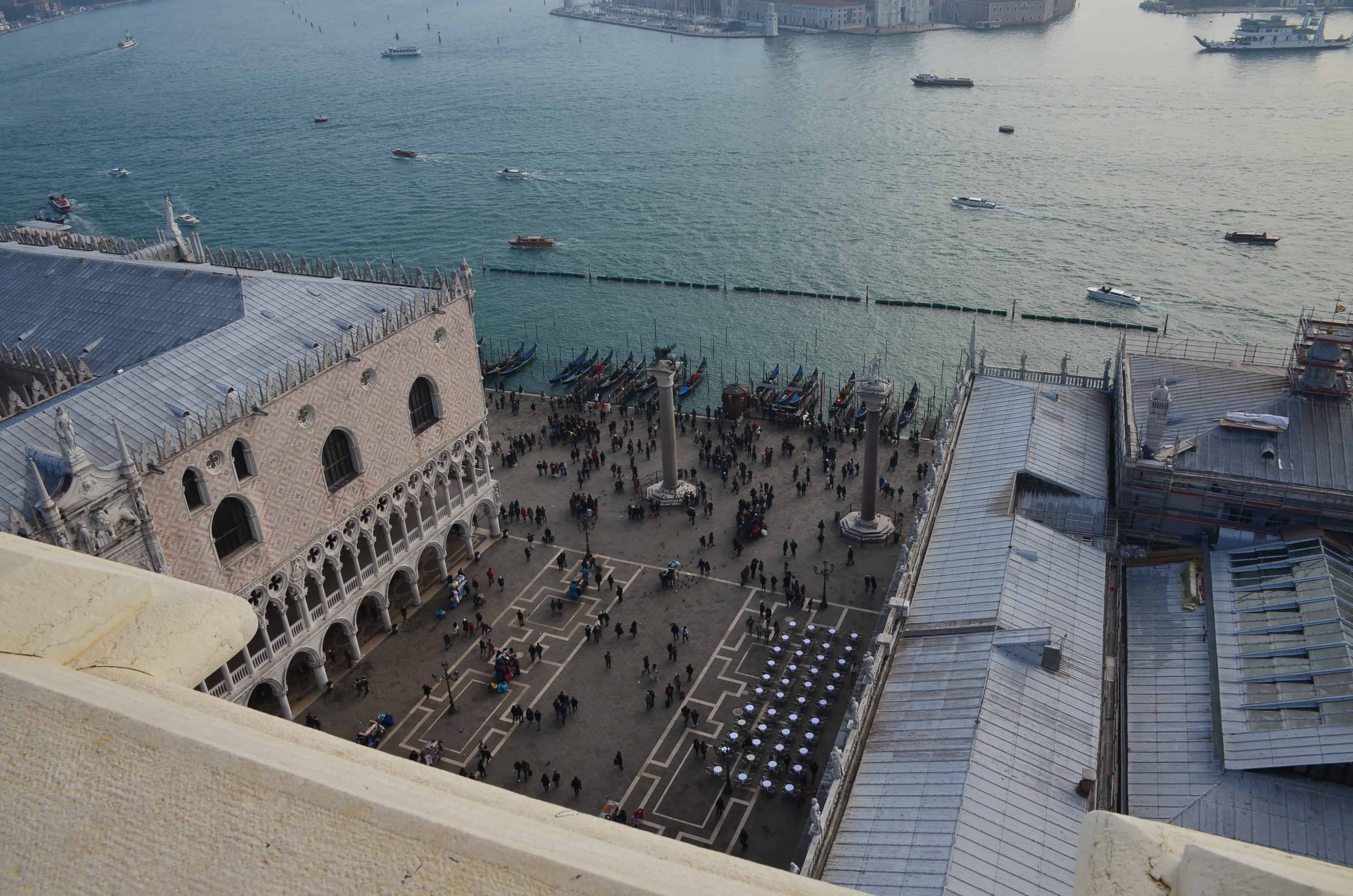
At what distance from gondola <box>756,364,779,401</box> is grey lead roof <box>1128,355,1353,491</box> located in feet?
102

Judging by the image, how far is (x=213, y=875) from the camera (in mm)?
4727

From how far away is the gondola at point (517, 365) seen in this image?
90.2 metres

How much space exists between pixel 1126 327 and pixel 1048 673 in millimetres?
66121

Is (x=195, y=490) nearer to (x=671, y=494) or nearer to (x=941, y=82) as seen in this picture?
(x=671, y=494)

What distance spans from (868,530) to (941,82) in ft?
486

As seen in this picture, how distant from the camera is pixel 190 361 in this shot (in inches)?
1797

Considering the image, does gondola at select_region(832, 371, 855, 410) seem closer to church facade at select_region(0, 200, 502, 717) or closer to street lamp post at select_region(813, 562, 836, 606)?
street lamp post at select_region(813, 562, 836, 606)

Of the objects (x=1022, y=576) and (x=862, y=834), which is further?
(x=1022, y=576)

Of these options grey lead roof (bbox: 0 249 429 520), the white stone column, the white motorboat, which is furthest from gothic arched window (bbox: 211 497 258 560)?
the white motorboat

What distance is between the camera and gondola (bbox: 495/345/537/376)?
90188mm

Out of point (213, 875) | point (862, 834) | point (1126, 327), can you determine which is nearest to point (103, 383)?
point (862, 834)

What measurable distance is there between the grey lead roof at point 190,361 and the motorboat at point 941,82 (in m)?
155

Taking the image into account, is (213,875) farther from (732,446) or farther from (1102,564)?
(732,446)

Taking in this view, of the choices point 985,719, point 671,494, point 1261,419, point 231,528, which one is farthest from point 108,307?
point 1261,419
